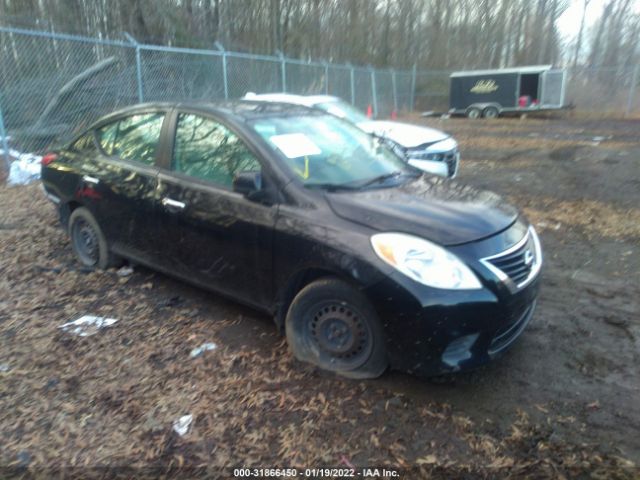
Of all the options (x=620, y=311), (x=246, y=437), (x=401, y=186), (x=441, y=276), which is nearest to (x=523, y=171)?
(x=620, y=311)

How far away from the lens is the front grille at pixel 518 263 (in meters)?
2.88

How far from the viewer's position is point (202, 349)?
3.50 meters

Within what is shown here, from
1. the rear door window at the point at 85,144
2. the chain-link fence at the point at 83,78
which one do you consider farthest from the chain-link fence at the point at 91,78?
the rear door window at the point at 85,144

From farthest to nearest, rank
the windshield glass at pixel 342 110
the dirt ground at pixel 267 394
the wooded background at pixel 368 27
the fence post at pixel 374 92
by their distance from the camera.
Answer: the fence post at pixel 374 92
the wooded background at pixel 368 27
the windshield glass at pixel 342 110
the dirt ground at pixel 267 394

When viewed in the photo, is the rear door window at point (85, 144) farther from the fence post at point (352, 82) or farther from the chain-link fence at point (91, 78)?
the fence post at point (352, 82)

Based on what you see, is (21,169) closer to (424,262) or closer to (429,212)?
(429,212)

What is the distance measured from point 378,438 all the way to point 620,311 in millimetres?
2483

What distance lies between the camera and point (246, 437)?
106 inches

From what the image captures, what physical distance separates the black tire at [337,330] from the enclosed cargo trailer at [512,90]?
25279 mm

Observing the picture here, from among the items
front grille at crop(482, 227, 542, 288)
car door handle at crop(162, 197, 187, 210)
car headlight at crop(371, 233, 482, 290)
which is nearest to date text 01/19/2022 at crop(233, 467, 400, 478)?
car headlight at crop(371, 233, 482, 290)

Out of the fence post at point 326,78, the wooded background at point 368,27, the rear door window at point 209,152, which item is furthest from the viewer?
the fence post at point 326,78

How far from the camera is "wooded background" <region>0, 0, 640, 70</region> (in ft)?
50.6

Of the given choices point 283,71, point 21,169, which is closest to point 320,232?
point 21,169

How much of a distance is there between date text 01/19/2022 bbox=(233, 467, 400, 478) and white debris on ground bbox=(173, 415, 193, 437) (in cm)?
40
